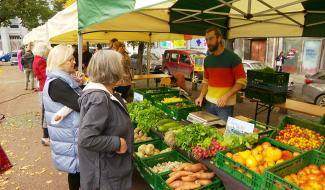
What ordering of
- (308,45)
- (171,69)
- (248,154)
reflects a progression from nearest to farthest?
(248,154), (171,69), (308,45)

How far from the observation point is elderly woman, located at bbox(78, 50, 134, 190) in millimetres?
1977

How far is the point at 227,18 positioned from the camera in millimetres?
5719

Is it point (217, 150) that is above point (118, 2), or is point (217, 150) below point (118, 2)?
below

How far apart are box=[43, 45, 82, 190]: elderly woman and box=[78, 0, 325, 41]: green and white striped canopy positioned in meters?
0.82

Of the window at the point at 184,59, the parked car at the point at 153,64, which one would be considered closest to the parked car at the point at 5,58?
the parked car at the point at 153,64

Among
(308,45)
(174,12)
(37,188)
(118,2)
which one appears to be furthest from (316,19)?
(308,45)

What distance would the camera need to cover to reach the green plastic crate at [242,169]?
216 cm

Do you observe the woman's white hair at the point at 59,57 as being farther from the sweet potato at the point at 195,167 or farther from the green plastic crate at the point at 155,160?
the sweet potato at the point at 195,167

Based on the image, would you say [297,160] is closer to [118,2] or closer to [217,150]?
[217,150]

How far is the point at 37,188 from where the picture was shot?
4.17m

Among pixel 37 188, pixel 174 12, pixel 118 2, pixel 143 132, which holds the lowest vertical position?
pixel 37 188

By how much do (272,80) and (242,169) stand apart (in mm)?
4076

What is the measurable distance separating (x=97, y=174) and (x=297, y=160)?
1719mm

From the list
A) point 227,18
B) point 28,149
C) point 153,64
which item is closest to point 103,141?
point 28,149
